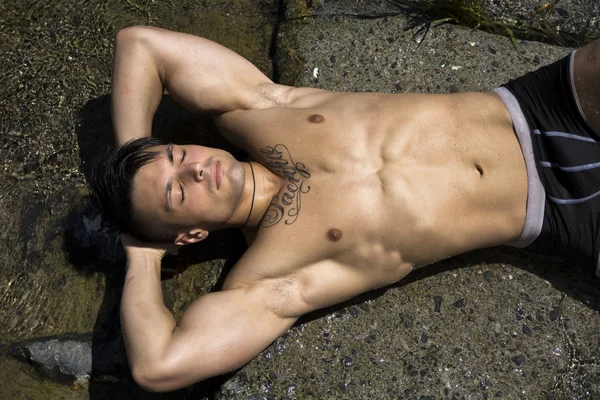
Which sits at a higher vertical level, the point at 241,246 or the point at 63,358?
the point at 241,246

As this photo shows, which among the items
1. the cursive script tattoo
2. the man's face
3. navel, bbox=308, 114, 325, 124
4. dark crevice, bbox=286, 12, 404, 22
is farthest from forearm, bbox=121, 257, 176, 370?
dark crevice, bbox=286, 12, 404, 22

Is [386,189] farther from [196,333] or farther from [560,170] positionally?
[196,333]

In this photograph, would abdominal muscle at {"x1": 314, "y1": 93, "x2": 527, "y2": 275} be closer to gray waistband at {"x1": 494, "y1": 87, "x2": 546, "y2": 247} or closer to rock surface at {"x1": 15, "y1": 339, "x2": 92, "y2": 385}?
gray waistband at {"x1": 494, "y1": 87, "x2": 546, "y2": 247}

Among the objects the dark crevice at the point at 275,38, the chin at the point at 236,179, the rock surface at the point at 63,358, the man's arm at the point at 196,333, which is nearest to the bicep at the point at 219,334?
the man's arm at the point at 196,333

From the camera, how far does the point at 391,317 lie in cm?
322

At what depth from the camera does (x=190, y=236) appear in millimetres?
3084

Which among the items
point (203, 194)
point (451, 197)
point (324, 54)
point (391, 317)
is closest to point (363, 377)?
point (391, 317)

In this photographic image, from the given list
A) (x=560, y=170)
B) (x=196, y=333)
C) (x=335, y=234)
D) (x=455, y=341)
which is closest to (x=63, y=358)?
(x=196, y=333)

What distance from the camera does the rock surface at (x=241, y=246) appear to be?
3.10 metres

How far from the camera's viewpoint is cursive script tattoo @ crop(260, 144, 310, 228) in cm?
298

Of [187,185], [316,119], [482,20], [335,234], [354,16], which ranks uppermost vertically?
[482,20]

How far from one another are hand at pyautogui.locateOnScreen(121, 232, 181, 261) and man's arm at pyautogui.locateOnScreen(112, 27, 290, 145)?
51 centimetres

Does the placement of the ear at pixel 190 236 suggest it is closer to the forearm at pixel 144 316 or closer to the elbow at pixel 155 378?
→ the forearm at pixel 144 316

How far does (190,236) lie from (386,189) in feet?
3.26
